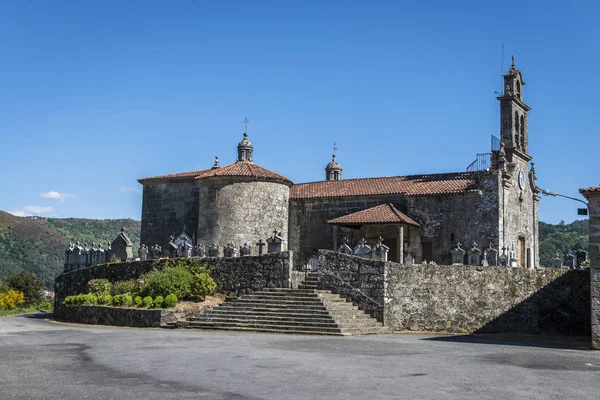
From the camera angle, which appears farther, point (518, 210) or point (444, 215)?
point (518, 210)

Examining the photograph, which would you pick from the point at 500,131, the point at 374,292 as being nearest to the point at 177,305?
the point at 374,292

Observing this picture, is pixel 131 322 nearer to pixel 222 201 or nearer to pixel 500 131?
pixel 222 201

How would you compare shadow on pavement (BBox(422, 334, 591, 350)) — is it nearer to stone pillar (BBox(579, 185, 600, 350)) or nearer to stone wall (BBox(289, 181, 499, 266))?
stone pillar (BBox(579, 185, 600, 350))

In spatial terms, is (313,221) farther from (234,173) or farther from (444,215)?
(444,215)

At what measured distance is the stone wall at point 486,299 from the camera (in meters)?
24.2

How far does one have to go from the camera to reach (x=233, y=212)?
35.5 metres

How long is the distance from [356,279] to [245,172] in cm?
1317

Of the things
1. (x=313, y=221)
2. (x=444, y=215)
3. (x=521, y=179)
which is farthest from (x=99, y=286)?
(x=521, y=179)

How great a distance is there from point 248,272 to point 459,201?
12.8 meters

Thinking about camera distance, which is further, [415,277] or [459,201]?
[459,201]

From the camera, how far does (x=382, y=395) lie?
34.0ft

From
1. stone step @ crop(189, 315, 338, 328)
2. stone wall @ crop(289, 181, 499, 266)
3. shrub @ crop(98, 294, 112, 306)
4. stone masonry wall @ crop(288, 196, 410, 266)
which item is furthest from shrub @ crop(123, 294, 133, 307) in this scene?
stone masonry wall @ crop(288, 196, 410, 266)

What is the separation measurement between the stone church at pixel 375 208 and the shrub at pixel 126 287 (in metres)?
7.09

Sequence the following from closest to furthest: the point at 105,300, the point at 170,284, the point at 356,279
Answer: the point at 356,279
the point at 170,284
the point at 105,300
